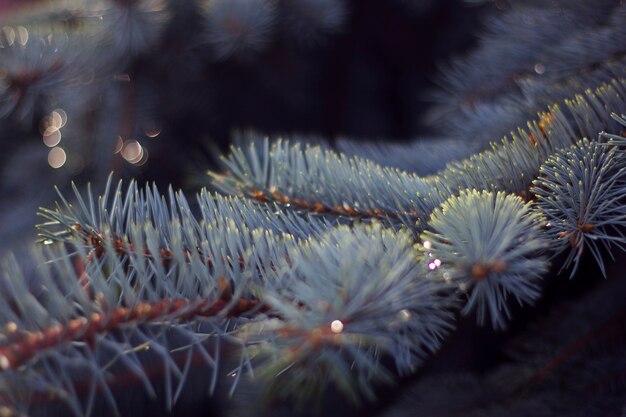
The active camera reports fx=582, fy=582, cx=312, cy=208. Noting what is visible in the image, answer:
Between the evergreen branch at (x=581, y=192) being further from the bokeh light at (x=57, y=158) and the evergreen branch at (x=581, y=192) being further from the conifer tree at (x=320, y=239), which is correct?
the bokeh light at (x=57, y=158)

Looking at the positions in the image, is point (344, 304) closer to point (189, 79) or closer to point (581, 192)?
point (581, 192)

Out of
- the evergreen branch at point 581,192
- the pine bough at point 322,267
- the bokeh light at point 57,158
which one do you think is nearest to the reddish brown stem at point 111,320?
the pine bough at point 322,267

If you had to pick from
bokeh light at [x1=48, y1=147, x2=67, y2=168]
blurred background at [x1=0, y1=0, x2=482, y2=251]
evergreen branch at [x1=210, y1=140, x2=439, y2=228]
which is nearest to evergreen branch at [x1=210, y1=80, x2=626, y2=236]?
evergreen branch at [x1=210, y1=140, x2=439, y2=228]

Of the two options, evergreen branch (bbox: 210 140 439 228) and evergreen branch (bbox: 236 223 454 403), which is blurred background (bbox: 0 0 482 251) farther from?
evergreen branch (bbox: 236 223 454 403)

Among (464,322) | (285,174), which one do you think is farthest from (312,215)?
(464,322)

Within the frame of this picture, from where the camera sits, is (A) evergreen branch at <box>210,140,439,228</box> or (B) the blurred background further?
(B) the blurred background

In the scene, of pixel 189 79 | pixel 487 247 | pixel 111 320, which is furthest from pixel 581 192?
pixel 189 79

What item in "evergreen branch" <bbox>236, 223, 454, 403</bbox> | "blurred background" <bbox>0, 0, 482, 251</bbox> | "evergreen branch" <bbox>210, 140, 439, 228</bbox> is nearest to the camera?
"evergreen branch" <bbox>236, 223, 454, 403</bbox>

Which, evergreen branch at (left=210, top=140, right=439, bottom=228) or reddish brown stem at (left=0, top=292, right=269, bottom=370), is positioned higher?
evergreen branch at (left=210, top=140, right=439, bottom=228)
